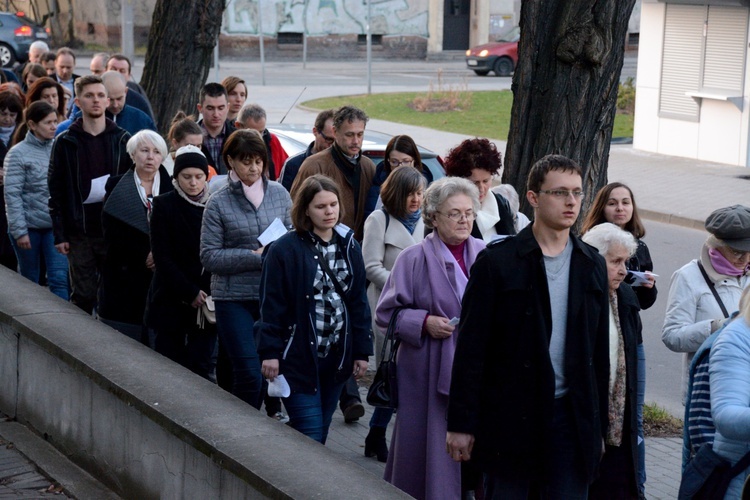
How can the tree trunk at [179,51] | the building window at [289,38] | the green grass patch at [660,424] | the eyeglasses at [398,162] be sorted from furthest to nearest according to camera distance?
the building window at [289,38]
the tree trunk at [179,51]
the eyeglasses at [398,162]
the green grass patch at [660,424]

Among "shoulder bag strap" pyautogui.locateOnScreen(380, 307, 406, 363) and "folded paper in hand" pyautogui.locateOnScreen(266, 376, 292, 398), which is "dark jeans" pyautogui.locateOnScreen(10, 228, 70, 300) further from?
"shoulder bag strap" pyautogui.locateOnScreen(380, 307, 406, 363)

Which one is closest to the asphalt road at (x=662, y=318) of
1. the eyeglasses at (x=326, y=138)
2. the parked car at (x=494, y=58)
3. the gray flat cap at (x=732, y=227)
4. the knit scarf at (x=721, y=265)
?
the knit scarf at (x=721, y=265)

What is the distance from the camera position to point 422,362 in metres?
5.45

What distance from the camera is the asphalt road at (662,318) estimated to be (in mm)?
8461

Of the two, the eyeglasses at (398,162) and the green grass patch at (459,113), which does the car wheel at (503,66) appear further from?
the eyeglasses at (398,162)

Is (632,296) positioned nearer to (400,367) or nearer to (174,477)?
(400,367)

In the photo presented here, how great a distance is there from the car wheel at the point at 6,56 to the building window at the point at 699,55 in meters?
22.1

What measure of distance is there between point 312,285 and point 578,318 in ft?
5.44

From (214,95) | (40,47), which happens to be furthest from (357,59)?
(214,95)

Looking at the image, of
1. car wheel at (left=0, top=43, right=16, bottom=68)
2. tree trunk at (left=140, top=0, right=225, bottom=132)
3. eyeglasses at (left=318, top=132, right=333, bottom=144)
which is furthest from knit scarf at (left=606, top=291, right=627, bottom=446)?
car wheel at (left=0, top=43, right=16, bottom=68)

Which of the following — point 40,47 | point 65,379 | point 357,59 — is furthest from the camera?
point 357,59

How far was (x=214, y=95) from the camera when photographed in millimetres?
9289

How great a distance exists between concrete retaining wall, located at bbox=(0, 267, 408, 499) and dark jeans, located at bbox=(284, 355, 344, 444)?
0.47 m

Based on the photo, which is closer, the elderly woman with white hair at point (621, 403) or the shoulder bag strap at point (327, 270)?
the elderly woman with white hair at point (621, 403)
